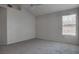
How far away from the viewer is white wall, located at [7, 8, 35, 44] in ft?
16.0

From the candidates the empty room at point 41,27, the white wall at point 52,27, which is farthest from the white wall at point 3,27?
the white wall at point 52,27

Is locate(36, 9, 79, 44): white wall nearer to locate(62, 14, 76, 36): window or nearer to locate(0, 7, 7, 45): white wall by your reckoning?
locate(62, 14, 76, 36): window

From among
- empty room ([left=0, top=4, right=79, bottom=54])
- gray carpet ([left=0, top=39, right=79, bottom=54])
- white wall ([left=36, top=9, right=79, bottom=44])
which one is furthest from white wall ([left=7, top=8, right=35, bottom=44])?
gray carpet ([left=0, top=39, right=79, bottom=54])

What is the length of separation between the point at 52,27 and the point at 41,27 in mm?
1348

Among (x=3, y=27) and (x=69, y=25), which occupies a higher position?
(x=69, y=25)

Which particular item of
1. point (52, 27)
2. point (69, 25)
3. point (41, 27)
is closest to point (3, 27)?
point (41, 27)

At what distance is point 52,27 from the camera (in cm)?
610

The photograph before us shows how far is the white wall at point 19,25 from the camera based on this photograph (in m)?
4.89

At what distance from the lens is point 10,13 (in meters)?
4.89

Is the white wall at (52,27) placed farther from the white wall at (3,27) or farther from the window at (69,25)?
the white wall at (3,27)

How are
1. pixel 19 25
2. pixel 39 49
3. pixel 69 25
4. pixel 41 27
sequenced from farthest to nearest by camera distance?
pixel 41 27 < pixel 19 25 < pixel 69 25 < pixel 39 49

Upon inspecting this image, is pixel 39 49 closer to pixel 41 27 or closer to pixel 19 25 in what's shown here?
pixel 19 25

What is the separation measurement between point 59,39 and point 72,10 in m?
2.26
